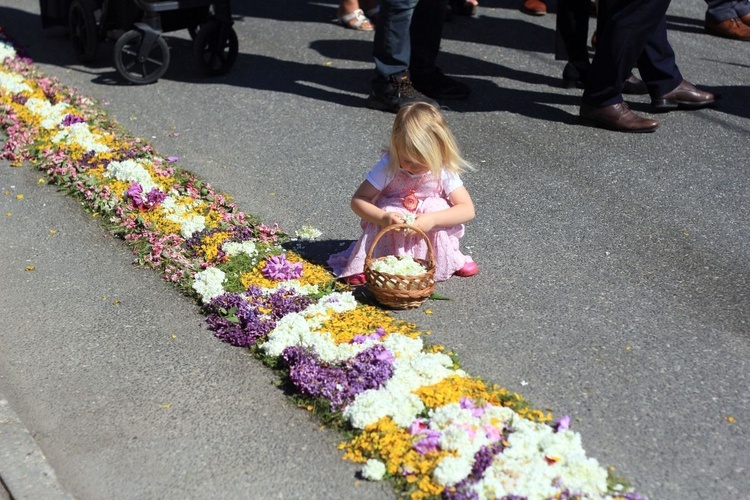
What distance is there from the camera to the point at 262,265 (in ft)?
15.4

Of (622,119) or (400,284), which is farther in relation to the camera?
(622,119)

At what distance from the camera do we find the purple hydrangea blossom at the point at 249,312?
4.21 metres

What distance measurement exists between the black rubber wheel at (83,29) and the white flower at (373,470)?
542 centimetres

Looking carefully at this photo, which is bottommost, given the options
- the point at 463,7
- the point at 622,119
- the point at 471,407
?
the point at 471,407

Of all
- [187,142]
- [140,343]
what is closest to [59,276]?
[140,343]

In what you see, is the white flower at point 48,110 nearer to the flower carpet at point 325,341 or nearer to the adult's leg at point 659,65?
the flower carpet at point 325,341

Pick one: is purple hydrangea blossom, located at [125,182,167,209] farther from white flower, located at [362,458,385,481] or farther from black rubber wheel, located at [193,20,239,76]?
white flower, located at [362,458,385,481]

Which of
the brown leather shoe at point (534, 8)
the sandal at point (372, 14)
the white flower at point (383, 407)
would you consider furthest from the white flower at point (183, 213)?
the brown leather shoe at point (534, 8)

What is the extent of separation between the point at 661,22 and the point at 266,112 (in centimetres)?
283

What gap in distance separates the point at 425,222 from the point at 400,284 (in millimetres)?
352

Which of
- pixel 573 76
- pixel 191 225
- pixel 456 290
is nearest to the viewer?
pixel 456 290

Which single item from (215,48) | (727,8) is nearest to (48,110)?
(215,48)

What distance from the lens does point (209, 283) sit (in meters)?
4.61

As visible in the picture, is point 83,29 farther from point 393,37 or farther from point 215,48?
point 393,37
